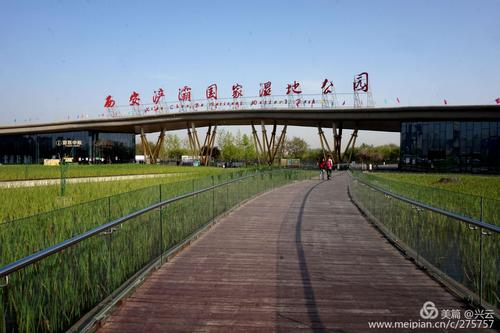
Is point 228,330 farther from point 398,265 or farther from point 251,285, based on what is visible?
point 398,265

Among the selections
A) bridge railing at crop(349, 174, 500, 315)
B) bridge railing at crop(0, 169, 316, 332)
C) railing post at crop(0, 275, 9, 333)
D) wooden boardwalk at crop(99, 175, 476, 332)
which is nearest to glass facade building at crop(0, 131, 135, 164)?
wooden boardwalk at crop(99, 175, 476, 332)

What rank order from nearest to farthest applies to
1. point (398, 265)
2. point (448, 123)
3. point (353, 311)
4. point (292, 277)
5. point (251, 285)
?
point (353, 311) → point (251, 285) → point (292, 277) → point (398, 265) → point (448, 123)

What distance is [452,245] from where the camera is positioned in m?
6.49

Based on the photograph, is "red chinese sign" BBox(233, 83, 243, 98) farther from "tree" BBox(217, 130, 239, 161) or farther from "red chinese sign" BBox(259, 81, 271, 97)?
"tree" BBox(217, 130, 239, 161)

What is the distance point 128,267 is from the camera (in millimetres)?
6289

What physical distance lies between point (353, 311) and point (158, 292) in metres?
2.51

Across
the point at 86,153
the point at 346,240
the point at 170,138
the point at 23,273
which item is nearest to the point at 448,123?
the point at 346,240

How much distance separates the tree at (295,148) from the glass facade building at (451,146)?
161ft

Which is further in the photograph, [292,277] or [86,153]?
[86,153]

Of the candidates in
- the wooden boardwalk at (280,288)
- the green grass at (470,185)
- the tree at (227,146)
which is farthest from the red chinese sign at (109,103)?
the wooden boardwalk at (280,288)

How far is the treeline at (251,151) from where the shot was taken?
294 feet

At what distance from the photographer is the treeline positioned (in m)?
89.8

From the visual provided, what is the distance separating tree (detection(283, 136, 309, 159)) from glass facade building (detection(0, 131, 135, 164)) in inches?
1406

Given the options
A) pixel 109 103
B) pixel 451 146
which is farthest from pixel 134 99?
pixel 451 146
